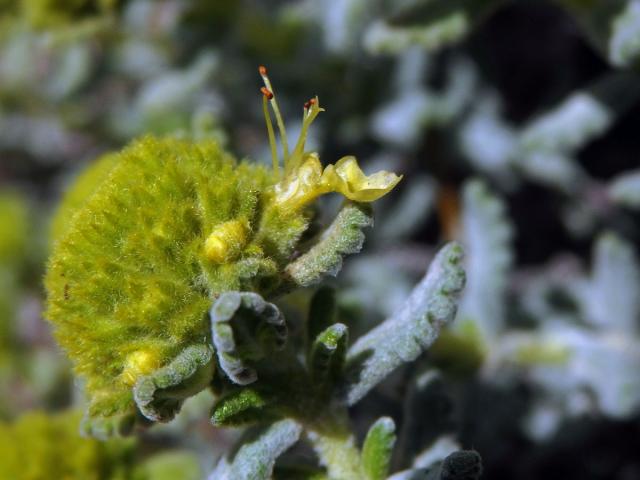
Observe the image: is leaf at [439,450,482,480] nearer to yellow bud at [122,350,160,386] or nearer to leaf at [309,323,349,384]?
leaf at [309,323,349,384]

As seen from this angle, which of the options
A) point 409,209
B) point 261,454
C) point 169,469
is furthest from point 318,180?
point 409,209

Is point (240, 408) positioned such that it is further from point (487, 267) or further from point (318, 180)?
point (487, 267)

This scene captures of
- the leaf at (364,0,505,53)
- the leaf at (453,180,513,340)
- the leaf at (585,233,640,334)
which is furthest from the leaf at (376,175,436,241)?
the leaf at (364,0,505,53)

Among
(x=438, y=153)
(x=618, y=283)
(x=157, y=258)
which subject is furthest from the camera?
(x=438, y=153)

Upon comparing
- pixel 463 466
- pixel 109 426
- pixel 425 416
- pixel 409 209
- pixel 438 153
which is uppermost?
pixel 109 426

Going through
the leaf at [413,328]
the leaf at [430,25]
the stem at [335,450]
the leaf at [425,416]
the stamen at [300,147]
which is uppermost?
the stamen at [300,147]

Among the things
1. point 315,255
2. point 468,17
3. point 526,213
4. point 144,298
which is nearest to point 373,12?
point 468,17

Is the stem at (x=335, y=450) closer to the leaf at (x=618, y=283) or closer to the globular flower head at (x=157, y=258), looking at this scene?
the globular flower head at (x=157, y=258)

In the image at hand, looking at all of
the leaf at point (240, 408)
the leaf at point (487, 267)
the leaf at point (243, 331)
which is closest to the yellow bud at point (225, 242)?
the leaf at point (243, 331)
